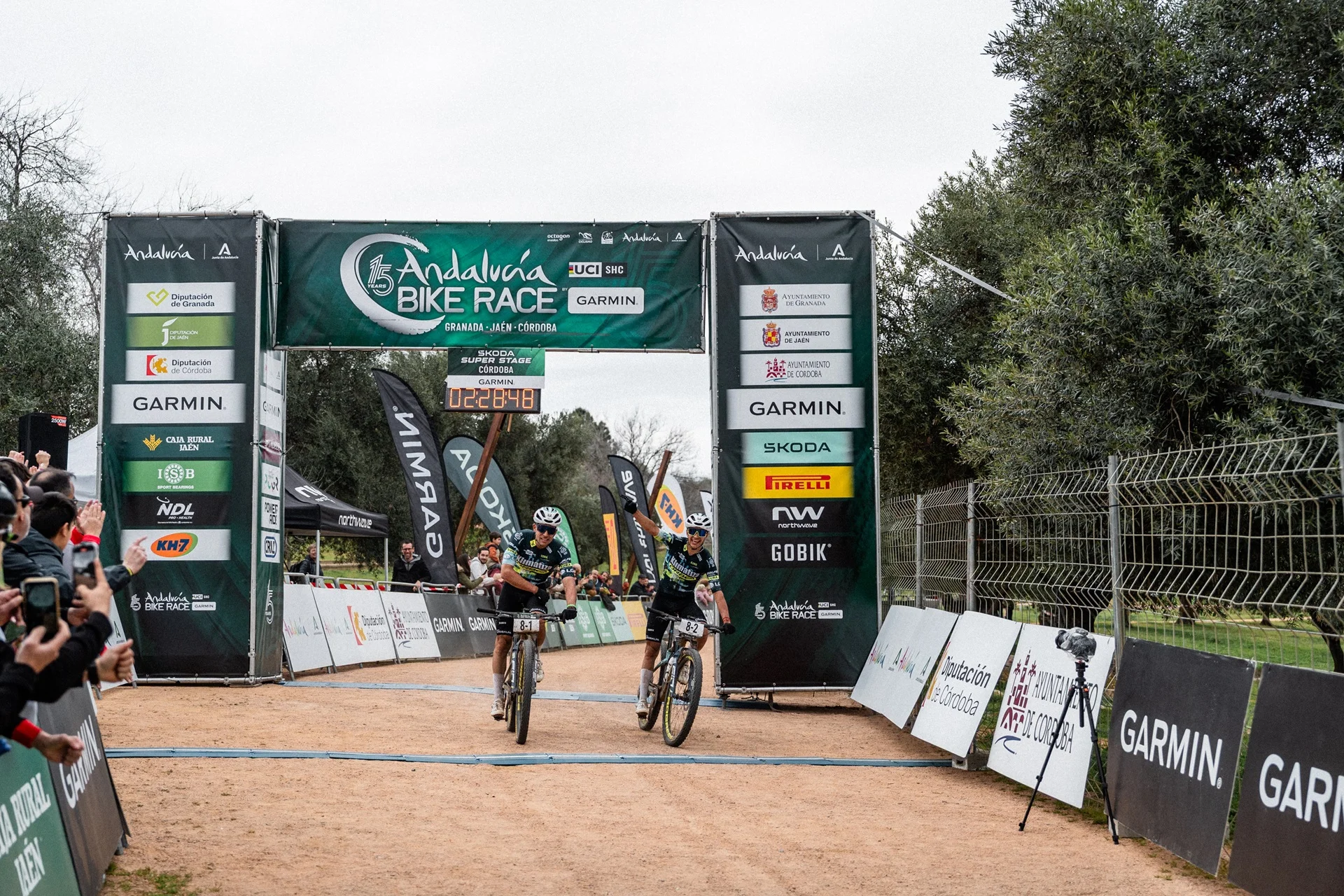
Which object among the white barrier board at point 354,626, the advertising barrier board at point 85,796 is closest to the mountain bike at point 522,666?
the advertising barrier board at point 85,796

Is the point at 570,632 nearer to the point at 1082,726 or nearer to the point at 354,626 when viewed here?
the point at 354,626

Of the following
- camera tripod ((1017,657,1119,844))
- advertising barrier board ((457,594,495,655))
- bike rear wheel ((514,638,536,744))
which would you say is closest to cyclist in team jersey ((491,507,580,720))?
bike rear wheel ((514,638,536,744))

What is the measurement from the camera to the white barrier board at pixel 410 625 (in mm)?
19062

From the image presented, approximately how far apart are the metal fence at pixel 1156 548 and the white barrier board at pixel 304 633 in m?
7.67

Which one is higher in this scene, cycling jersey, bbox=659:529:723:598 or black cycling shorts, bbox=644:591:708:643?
cycling jersey, bbox=659:529:723:598

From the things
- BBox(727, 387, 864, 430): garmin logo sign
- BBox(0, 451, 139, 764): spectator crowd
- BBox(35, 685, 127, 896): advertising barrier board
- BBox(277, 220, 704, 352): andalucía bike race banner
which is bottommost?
BBox(35, 685, 127, 896): advertising barrier board

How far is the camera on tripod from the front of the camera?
7055 millimetres

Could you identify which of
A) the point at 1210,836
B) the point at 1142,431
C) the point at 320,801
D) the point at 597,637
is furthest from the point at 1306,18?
the point at 597,637

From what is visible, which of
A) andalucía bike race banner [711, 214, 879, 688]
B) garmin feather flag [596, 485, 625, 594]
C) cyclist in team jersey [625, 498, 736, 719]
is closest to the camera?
cyclist in team jersey [625, 498, 736, 719]

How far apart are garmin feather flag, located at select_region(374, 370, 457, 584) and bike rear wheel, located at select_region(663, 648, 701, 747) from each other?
1057 cm

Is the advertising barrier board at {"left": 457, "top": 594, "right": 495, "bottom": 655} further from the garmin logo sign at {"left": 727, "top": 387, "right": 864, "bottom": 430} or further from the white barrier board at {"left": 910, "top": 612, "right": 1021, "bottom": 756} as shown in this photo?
the white barrier board at {"left": 910, "top": 612, "right": 1021, "bottom": 756}

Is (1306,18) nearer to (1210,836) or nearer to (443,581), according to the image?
(1210,836)

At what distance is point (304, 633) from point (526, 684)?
7.20 m

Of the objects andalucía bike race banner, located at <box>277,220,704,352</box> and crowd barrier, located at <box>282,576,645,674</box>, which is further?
crowd barrier, located at <box>282,576,645,674</box>
